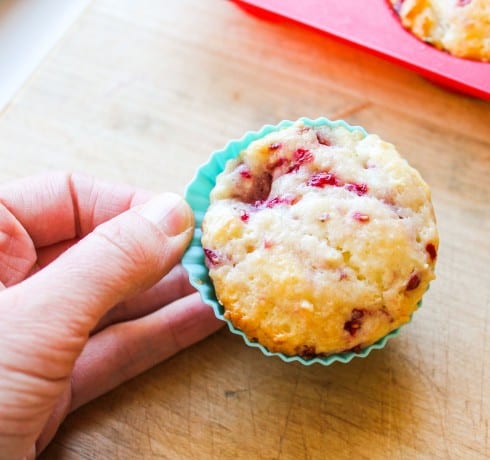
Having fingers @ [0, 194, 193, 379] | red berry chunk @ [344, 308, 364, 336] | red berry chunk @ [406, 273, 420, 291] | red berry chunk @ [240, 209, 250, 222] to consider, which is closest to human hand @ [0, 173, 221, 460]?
fingers @ [0, 194, 193, 379]

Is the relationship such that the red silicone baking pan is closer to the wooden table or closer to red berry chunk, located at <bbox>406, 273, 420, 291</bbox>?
the wooden table

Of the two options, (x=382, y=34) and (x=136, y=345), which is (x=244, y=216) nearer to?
(x=136, y=345)

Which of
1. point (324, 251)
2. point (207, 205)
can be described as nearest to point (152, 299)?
point (207, 205)

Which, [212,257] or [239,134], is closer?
[212,257]

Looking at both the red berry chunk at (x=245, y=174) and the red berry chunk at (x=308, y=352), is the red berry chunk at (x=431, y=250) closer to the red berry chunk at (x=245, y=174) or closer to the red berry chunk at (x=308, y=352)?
the red berry chunk at (x=308, y=352)

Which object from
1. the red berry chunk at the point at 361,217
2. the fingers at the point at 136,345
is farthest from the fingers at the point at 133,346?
the red berry chunk at the point at 361,217
